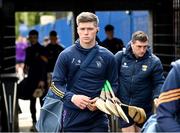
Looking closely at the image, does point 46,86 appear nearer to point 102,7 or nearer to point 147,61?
point 102,7

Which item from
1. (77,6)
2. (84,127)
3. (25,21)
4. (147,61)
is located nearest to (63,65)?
(84,127)

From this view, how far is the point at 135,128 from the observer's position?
6.71 meters

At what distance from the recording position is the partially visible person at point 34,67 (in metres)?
10.9

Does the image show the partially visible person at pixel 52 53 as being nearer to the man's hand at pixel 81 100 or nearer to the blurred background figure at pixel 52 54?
the blurred background figure at pixel 52 54

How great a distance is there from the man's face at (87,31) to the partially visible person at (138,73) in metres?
1.60

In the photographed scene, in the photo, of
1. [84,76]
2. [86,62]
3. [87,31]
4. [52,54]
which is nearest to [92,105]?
[84,76]

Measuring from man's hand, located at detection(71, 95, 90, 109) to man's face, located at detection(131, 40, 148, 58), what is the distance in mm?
1865

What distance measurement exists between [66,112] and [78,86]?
29 cm

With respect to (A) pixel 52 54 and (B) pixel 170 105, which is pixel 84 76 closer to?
(B) pixel 170 105

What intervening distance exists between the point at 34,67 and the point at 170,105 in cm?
824

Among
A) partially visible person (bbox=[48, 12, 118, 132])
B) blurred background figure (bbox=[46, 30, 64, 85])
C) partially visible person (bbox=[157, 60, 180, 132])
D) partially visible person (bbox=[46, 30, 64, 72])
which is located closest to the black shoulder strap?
partially visible person (bbox=[48, 12, 118, 132])

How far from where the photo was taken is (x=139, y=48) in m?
6.42

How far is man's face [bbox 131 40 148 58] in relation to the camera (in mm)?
6384

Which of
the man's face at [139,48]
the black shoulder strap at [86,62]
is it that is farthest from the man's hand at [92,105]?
the man's face at [139,48]
